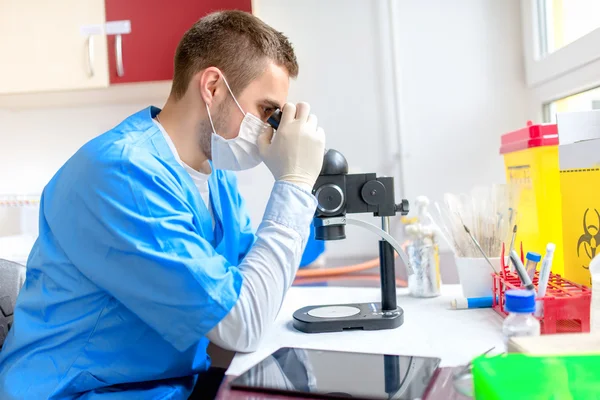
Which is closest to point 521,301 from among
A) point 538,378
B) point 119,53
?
point 538,378

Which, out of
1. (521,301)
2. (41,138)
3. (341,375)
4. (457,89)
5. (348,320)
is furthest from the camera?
(41,138)

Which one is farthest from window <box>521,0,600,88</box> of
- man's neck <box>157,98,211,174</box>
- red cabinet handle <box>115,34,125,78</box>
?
red cabinet handle <box>115,34,125,78</box>

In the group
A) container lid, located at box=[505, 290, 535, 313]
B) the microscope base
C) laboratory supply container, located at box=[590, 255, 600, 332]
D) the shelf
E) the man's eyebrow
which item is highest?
the shelf

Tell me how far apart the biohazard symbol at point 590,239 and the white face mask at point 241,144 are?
70 centimetres

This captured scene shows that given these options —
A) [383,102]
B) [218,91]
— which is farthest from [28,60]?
[383,102]

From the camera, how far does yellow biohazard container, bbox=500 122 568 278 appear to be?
1253 mm

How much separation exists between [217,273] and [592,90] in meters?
1.34

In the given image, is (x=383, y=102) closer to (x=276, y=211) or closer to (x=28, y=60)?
(x=276, y=211)

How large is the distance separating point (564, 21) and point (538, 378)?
65.8 inches

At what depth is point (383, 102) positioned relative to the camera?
2137 millimetres

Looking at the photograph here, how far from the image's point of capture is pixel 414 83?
6.94 feet

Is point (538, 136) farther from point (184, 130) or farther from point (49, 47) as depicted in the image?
point (49, 47)

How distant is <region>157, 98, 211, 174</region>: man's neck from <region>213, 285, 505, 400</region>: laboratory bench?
0.42 m

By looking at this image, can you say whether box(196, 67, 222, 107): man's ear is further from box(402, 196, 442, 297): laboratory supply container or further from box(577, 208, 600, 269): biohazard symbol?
box(577, 208, 600, 269): biohazard symbol
